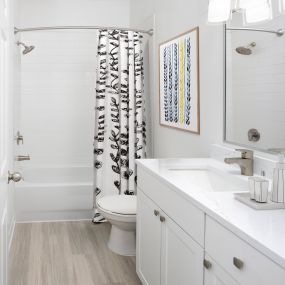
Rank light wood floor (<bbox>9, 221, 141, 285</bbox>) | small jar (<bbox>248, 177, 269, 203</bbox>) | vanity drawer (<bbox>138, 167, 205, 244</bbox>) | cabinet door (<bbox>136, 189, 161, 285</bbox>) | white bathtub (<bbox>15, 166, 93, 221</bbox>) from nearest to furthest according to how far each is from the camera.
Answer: small jar (<bbox>248, 177, 269, 203</bbox>) < vanity drawer (<bbox>138, 167, 205, 244</bbox>) < cabinet door (<bbox>136, 189, 161, 285</bbox>) < light wood floor (<bbox>9, 221, 141, 285</bbox>) < white bathtub (<bbox>15, 166, 93, 221</bbox>)

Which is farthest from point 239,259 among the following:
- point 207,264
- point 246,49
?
point 246,49

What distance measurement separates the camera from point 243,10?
2.23 metres

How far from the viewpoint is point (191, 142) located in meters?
2.96

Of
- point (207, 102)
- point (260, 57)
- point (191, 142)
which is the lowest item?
point (191, 142)

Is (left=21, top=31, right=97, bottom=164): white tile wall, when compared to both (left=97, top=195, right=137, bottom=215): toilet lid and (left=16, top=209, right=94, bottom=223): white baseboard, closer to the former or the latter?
(left=16, top=209, right=94, bottom=223): white baseboard

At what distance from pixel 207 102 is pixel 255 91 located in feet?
1.73

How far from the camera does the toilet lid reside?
9.95ft

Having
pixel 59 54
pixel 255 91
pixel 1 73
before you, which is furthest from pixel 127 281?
pixel 59 54

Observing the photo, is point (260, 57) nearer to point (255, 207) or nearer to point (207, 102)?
point (207, 102)

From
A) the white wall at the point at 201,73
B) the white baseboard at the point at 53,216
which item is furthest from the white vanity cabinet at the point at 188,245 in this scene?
the white baseboard at the point at 53,216

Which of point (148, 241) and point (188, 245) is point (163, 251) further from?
point (188, 245)

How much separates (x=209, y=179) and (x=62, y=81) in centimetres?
288

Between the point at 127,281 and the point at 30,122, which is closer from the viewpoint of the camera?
the point at 127,281

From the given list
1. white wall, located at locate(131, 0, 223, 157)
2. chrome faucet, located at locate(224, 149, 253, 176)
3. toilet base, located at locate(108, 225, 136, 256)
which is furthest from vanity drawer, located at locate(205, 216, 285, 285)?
toilet base, located at locate(108, 225, 136, 256)
